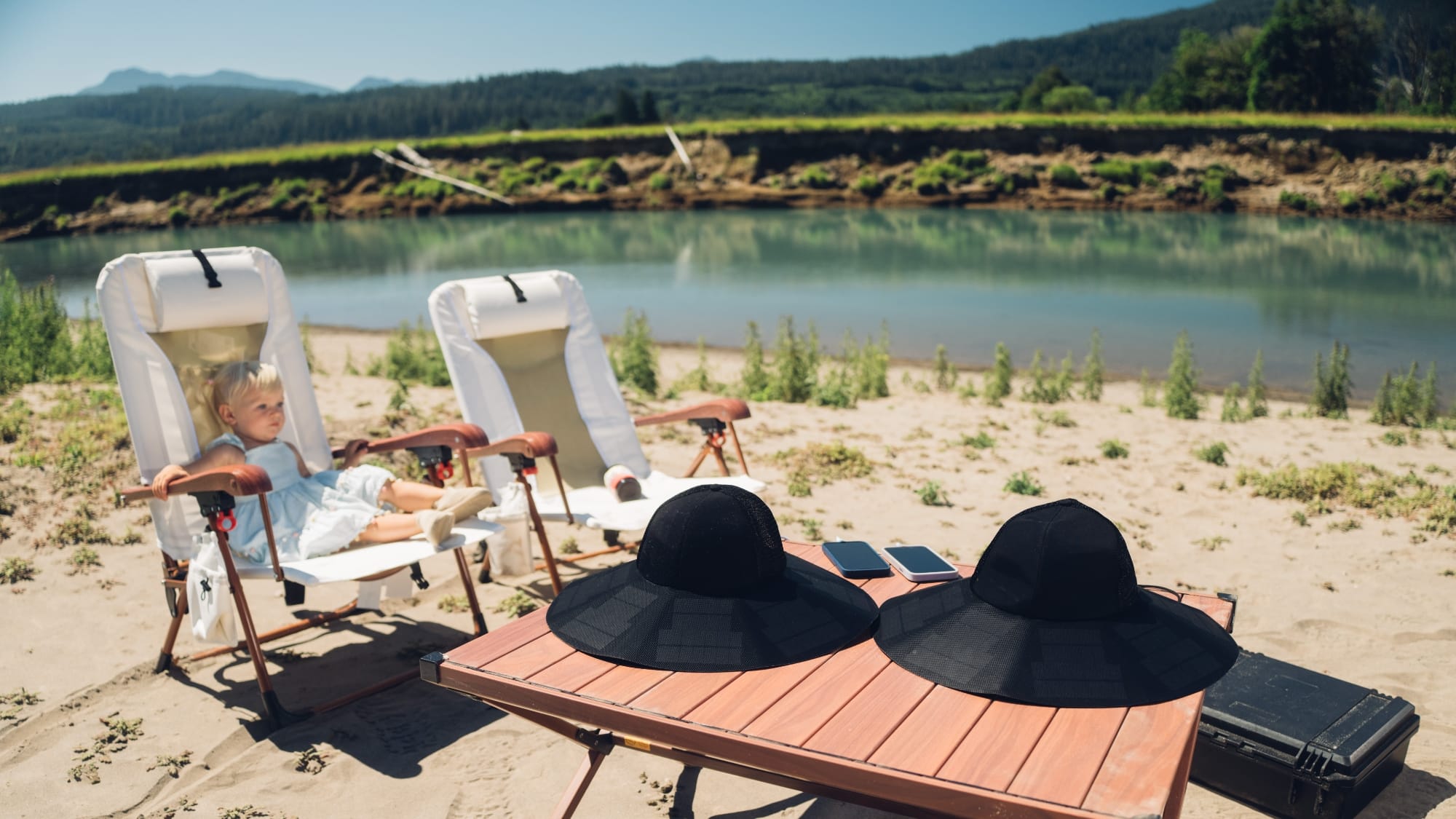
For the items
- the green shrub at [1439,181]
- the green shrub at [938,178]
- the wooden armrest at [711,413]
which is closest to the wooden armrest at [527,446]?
the wooden armrest at [711,413]

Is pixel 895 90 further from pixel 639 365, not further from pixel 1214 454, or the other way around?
pixel 1214 454

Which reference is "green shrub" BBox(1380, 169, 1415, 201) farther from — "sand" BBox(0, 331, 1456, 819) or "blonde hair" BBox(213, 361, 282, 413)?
"blonde hair" BBox(213, 361, 282, 413)

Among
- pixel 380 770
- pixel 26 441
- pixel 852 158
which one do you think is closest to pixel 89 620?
pixel 380 770

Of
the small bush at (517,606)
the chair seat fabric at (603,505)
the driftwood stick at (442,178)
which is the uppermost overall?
the driftwood stick at (442,178)

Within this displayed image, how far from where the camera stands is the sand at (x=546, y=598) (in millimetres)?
2729

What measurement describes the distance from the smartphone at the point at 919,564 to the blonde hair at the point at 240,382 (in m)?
2.42

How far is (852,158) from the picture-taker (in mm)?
37438

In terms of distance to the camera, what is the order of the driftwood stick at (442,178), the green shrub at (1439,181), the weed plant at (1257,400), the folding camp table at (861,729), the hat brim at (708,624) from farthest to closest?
the driftwood stick at (442,178)
the green shrub at (1439,181)
the weed plant at (1257,400)
the hat brim at (708,624)
the folding camp table at (861,729)

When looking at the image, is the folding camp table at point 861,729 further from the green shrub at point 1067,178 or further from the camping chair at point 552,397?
the green shrub at point 1067,178

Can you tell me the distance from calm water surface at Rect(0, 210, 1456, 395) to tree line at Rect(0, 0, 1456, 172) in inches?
361

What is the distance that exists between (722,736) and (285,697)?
2.05 metres

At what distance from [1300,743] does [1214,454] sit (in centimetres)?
358

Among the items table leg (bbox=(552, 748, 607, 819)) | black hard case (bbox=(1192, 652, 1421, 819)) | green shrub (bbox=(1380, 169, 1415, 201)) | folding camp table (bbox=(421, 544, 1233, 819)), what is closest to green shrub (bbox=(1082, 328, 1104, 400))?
black hard case (bbox=(1192, 652, 1421, 819))

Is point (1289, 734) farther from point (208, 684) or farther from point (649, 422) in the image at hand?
point (208, 684)
